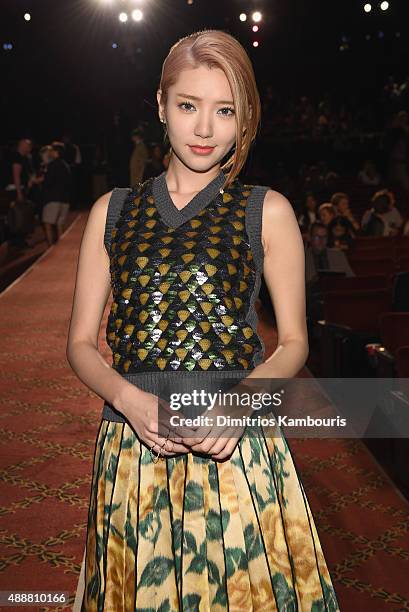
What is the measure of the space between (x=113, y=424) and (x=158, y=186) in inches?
18.9

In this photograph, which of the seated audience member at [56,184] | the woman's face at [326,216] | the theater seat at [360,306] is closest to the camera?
the theater seat at [360,306]

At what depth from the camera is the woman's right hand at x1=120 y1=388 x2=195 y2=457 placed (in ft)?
5.10

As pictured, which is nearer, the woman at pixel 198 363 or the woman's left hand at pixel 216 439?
the woman's left hand at pixel 216 439

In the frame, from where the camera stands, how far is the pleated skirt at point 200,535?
165 centimetres

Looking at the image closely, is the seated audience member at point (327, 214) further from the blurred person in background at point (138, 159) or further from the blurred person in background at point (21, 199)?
the blurred person in background at point (21, 199)

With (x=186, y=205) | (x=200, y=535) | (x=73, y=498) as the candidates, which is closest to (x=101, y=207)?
(x=186, y=205)

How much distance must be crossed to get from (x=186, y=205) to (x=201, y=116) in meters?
0.17

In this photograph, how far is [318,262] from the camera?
25.7 ft

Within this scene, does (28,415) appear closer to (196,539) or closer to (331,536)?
(331,536)

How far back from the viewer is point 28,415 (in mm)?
5535

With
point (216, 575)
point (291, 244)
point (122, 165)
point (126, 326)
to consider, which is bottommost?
point (122, 165)

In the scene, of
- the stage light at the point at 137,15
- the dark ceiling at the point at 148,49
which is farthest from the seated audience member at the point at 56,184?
the dark ceiling at the point at 148,49

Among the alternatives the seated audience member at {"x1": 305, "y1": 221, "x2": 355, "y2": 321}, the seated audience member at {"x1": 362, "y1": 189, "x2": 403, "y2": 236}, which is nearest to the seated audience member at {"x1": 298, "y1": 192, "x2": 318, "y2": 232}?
the seated audience member at {"x1": 362, "y1": 189, "x2": 403, "y2": 236}

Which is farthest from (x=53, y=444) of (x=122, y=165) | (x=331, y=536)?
(x=122, y=165)
